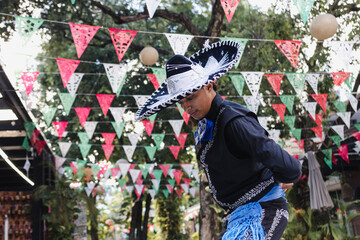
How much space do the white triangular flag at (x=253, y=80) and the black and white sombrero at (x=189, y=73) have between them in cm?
665

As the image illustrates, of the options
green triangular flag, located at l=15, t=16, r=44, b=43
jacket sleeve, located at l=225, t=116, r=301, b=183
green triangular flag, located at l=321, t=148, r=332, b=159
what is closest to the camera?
jacket sleeve, located at l=225, t=116, r=301, b=183

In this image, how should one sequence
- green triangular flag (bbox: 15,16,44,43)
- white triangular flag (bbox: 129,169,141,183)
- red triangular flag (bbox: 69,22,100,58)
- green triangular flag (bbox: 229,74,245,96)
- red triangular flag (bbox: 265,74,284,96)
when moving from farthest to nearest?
white triangular flag (bbox: 129,169,141,183) < green triangular flag (bbox: 229,74,245,96) < red triangular flag (bbox: 265,74,284,96) < red triangular flag (bbox: 69,22,100,58) < green triangular flag (bbox: 15,16,44,43)

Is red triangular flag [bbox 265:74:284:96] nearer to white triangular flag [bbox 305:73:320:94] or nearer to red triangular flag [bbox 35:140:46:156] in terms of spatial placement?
white triangular flag [bbox 305:73:320:94]

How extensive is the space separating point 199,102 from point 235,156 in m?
0.39

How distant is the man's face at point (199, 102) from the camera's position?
270cm

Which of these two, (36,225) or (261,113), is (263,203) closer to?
(36,225)

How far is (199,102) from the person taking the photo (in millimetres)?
2701

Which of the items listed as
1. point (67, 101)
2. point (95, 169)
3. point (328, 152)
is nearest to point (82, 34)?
point (67, 101)

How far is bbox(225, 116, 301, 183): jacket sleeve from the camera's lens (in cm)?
230

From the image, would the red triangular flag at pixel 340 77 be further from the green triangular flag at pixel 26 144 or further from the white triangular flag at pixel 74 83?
the green triangular flag at pixel 26 144

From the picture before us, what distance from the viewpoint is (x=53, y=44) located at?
48.4 ft

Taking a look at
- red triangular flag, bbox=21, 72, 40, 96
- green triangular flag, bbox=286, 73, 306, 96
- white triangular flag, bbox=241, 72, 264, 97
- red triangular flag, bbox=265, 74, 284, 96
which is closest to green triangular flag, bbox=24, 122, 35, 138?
red triangular flag, bbox=21, 72, 40, 96

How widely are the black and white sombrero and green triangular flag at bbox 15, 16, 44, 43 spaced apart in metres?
4.57

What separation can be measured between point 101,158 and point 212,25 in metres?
10.2
